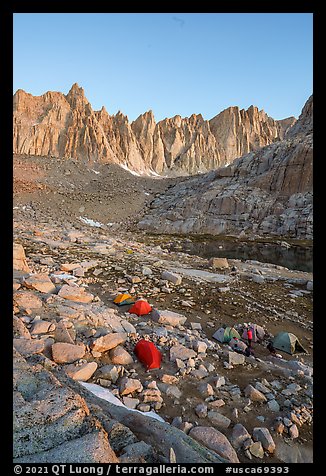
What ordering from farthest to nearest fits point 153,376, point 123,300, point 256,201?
point 256,201 < point 123,300 < point 153,376

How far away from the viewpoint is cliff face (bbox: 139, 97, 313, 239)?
39.8 m

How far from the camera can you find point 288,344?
26.3 feet

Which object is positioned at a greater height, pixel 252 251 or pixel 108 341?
pixel 252 251

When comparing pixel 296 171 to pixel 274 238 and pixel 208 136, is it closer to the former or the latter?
pixel 274 238

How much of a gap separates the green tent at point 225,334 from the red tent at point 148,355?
246cm

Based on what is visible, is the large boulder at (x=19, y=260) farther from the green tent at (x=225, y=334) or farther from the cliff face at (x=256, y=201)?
the cliff face at (x=256, y=201)

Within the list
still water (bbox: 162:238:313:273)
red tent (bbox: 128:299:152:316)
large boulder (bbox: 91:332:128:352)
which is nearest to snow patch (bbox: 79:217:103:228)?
still water (bbox: 162:238:313:273)

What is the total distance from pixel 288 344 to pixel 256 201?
38.1m

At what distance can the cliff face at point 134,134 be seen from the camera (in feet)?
241

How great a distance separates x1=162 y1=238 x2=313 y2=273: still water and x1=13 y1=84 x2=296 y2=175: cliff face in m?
51.2

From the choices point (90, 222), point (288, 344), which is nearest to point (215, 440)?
point (288, 344)

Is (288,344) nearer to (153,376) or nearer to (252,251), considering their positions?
(153,376)

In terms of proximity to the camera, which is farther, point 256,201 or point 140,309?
point 256,201
